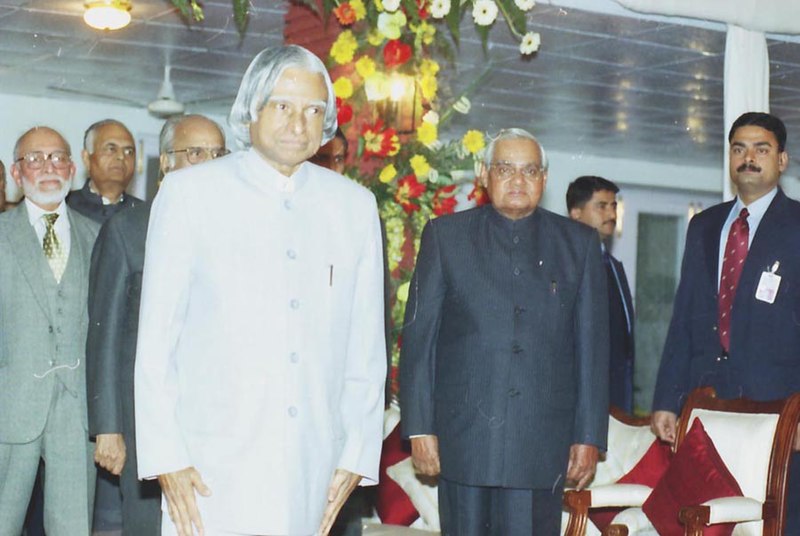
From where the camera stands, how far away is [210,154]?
13.7 ft

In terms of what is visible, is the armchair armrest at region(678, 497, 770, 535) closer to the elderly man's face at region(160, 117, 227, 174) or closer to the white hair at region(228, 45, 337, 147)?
the elderly man's face at region(160, 117, 227, 174)

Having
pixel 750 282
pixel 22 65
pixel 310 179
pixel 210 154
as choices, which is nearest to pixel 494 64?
pixel 22 65

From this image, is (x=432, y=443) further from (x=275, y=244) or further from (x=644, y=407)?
(x=644, y=407)

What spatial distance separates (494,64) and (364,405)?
6.34 m

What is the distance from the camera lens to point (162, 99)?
10164 millimetres

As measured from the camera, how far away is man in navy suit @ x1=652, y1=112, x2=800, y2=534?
15.6ft

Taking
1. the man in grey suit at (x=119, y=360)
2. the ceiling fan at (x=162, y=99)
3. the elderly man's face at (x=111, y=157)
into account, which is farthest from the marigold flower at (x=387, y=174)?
the ceiling fan at (x=162, y=99)

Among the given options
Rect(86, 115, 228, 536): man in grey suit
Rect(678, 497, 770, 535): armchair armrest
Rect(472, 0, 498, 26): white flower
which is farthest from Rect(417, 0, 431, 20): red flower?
Rect(678, 497, 770, 535): armchair armrest

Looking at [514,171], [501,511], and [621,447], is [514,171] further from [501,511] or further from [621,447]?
[621,447]

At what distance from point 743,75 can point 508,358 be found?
3156 millimetres

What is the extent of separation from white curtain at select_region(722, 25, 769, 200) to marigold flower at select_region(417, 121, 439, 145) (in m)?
1.87

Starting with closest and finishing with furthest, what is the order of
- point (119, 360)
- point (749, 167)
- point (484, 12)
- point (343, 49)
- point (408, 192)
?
1. point (119, 360)
2. point (749, 167)
3. point (408, 192)
4. point (343, 49)
5. point (484, 12)

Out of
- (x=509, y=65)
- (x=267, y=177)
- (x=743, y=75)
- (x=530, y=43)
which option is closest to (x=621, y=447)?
(x=530, y=43)

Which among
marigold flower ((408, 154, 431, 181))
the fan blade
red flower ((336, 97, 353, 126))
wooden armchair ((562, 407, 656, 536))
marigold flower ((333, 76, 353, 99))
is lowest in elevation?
wooden armchair ((562, 407, 656, 536))
